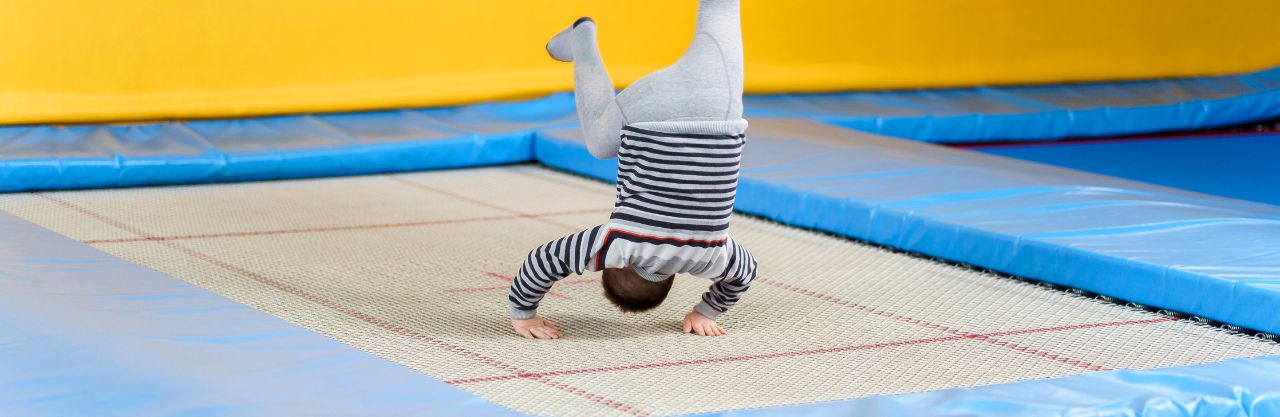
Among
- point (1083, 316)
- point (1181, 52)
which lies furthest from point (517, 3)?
point (1181, 52)

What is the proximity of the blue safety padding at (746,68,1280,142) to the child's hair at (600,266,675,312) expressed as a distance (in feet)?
10.6

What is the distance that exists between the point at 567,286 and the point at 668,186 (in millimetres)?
725

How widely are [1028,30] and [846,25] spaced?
104 centimetres

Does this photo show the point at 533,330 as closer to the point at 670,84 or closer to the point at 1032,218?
the point at 670,84

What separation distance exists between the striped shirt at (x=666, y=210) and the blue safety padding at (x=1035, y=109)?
326cm

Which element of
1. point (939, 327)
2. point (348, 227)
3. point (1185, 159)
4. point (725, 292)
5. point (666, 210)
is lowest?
point (1185, 159)

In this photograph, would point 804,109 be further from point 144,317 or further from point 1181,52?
point 144,317

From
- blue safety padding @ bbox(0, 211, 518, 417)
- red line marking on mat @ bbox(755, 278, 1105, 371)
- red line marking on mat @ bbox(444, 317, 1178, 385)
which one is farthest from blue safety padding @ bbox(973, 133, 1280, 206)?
blue safety padding @ bbox(0, 211, 518, 417)

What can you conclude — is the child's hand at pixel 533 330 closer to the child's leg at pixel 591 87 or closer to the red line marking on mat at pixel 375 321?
the red line marking on mat at pixel 375 321

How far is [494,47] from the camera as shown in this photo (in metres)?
5.54

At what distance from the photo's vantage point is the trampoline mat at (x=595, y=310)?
231 centimetres

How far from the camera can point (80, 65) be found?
15.4ft

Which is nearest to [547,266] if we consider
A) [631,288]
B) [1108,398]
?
[631,288]

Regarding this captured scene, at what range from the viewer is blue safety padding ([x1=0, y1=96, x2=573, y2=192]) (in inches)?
162
